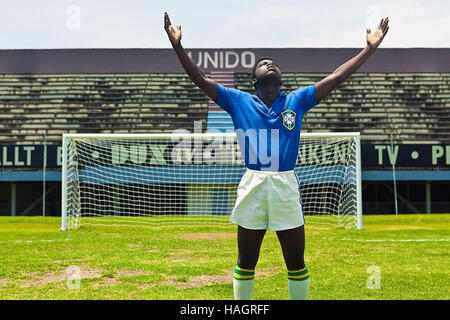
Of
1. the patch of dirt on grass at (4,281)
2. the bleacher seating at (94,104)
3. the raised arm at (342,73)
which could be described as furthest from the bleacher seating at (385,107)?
the raised arm at (342,73)

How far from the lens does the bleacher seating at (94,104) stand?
2181 centimetres

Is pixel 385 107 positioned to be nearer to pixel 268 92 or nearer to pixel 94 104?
pixel 94 104

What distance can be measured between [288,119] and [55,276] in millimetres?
4084

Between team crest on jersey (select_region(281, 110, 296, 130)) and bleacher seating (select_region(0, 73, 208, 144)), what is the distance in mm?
18208

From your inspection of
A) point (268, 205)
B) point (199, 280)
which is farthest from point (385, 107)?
point (268, 205)

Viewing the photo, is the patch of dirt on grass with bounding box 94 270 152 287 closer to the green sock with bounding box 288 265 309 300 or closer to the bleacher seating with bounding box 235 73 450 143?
the green sock with bounding box 288 265 309 300

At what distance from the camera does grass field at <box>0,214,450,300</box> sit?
5078 mm

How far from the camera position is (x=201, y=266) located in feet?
22.0

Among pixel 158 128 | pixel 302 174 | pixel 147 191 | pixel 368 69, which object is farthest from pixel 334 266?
pixel 368 69

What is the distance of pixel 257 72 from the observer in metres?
3.74

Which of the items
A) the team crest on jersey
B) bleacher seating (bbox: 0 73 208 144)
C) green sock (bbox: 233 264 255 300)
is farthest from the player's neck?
bleacher seating (bbox: 0 73 208 144)

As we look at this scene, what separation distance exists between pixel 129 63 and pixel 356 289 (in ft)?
74.3
